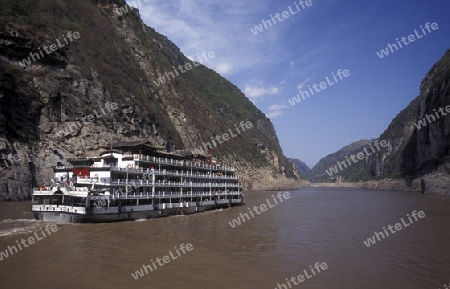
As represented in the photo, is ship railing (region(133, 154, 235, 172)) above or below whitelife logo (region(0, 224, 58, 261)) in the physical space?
above

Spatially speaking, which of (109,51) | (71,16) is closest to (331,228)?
(109,51)

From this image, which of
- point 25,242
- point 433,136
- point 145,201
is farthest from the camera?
point 433,136

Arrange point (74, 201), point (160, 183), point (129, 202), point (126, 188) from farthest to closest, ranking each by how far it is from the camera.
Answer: point (160, 183) < point (129, 202) < point (126, 188) < point (74, 201)

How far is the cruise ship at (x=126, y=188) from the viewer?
30.4 metres

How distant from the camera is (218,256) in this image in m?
21.2

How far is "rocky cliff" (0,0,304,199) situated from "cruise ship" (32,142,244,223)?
16842mm

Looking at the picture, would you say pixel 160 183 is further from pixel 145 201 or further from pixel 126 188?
pixel 126 188

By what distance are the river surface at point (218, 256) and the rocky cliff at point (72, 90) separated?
21195 mm

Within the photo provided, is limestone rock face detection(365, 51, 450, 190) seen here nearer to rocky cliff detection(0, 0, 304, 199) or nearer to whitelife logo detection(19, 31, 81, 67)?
rocky cliff detection(0, 0, 304, 199)

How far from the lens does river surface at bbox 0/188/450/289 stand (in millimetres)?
16438

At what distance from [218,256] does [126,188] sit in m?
16.9

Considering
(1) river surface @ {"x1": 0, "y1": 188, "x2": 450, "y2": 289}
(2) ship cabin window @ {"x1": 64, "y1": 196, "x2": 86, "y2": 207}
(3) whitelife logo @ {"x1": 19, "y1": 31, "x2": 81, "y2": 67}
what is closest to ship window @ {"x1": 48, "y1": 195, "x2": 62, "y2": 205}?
(2) ship cabin window @ {"x1": 64, "y1": 196, "x2": 86, "y2": 207}

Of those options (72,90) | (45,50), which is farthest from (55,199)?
(45,50)

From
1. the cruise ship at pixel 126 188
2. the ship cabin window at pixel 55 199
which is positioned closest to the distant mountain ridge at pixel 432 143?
the cruise ship at pixel 126 188
